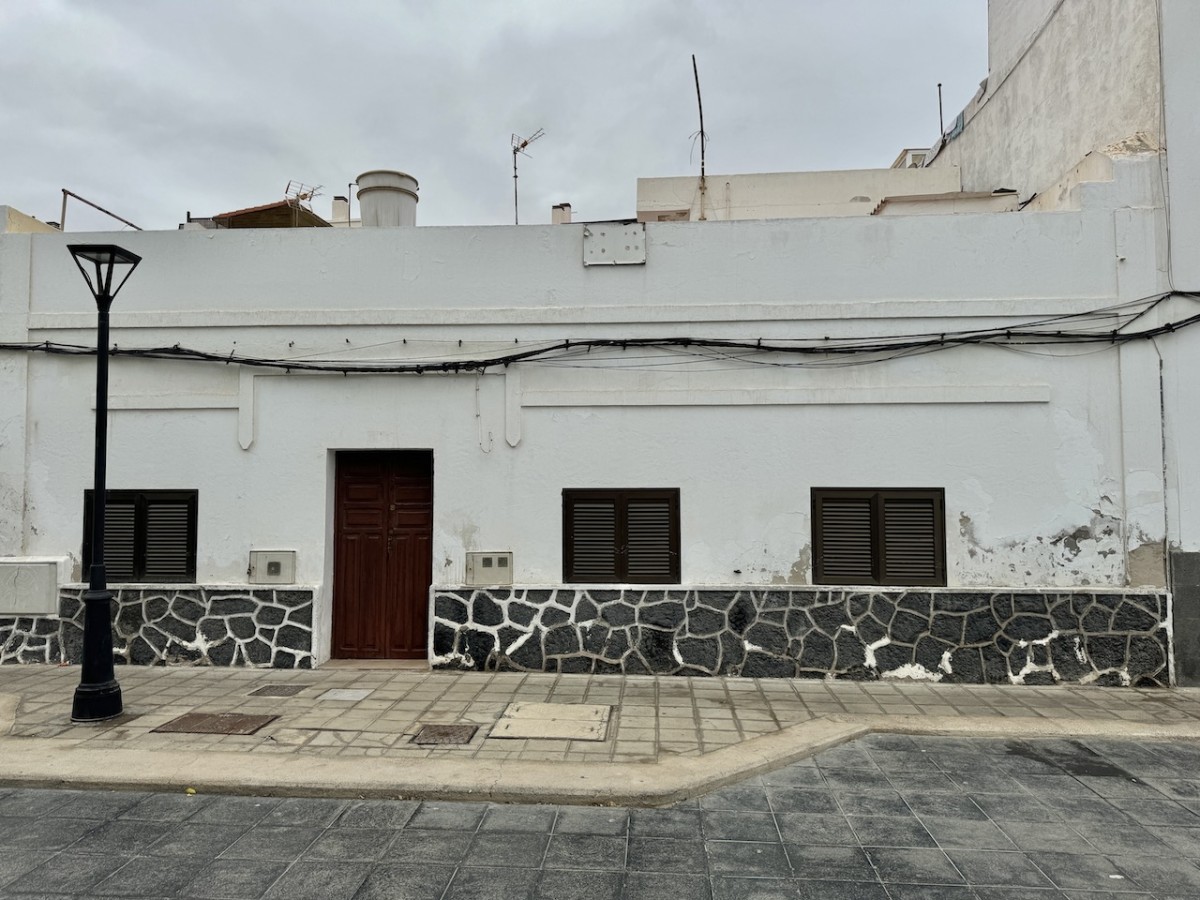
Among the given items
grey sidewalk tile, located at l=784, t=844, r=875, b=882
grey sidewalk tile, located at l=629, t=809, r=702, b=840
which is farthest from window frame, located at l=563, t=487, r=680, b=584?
grey sidewalk tile, located at l=784, t=844, r=875, b=882

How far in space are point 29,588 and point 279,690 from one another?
3464mm

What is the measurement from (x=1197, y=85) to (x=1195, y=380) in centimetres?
308

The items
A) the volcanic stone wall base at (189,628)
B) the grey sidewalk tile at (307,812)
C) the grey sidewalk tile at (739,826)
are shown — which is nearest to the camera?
the grey sidewalk tile at (739,826)

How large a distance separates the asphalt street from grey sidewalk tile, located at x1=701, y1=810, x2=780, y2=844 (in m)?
0.02

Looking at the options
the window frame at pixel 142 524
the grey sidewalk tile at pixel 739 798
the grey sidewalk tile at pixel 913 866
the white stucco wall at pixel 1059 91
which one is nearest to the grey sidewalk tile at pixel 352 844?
the grey sidewalk tile at pixel 739 798

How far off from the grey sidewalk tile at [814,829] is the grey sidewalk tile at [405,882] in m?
2.05

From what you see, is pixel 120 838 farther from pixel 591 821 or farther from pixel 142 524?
pixel 142 524

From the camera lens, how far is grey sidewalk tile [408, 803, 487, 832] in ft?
15.8

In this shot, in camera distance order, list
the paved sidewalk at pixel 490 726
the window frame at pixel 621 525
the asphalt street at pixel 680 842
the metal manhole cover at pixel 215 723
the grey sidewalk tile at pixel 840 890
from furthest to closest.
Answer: the window frame at pixel 621 525, the metal manhole cover at pixel 215 723, the paved sidewalk at pixel 490 726, the asphalt street at pixel 680 842, the grey sidewalk tile at pixel 840 890

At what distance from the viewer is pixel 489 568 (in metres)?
8.32

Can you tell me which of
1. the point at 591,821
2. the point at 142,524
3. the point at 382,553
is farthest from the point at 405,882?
the point at 142,524

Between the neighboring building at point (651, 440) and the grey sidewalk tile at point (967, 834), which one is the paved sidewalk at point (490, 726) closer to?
the neighboring building at point (651, 440)

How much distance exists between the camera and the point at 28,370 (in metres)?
8.78

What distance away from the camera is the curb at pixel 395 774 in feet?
17.1
